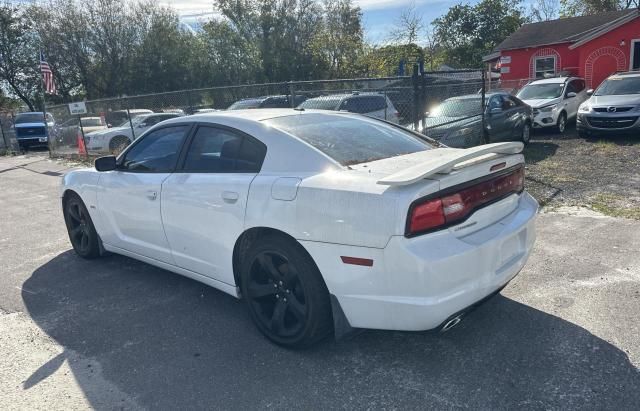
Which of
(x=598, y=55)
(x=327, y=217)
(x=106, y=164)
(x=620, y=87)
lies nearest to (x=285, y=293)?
(x=327, y=217)

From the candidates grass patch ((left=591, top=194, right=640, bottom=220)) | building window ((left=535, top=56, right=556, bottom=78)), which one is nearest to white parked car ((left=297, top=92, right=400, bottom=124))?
grass patch ((left=591, top=194, right=640, bottom=220))

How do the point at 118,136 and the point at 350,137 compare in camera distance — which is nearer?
the point at 350,137

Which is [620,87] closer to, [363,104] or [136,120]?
[363,104]

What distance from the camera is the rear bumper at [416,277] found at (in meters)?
2.78

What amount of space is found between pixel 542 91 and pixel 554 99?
89 centimetres

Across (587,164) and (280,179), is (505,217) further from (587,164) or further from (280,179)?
(587,164)

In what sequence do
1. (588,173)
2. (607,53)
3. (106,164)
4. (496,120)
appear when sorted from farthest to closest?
(607,53), (496,120), (588,173), (106,164)

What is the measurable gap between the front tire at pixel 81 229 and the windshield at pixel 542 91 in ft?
45.7

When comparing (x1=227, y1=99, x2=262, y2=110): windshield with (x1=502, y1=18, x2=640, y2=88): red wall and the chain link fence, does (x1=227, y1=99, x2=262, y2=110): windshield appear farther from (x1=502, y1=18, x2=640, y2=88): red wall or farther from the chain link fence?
(x1=502, y1=18, x2=640, y2=88): red wall

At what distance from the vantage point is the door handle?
3549 mm

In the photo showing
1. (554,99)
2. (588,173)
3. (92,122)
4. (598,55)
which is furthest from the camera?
(598,55)

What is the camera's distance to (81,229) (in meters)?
5.50

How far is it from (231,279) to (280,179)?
36.3 inches

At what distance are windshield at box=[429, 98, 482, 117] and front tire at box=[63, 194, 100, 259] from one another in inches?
289
